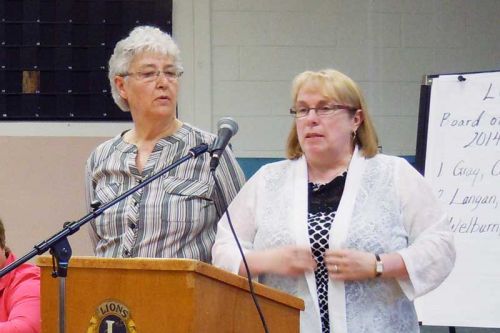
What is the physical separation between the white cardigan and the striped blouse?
0.34 meters

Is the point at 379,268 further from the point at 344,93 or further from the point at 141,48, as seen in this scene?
the point at 141,48

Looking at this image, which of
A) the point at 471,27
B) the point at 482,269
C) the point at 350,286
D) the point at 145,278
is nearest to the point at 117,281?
the point at 145,278

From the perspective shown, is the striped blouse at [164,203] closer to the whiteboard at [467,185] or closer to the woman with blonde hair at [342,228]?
the woman with blonde hair at [342,228]

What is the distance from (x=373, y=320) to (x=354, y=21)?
10.4ft

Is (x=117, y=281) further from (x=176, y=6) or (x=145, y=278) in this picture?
(x=176, y=6)

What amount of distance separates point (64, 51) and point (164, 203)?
2.58m

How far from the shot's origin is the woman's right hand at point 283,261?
2.89 metres

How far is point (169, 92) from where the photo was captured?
353 centimetres

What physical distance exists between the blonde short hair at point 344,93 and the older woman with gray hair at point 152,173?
0.43 metres

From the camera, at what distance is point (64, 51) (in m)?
5.75

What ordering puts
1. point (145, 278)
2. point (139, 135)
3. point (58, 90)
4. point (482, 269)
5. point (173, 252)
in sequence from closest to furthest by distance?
point (145, 278) < point (173, 252) < point (139, 135) < point (482, 269) < point (58, 90)

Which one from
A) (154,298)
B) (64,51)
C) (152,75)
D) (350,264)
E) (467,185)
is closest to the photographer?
(154,298)

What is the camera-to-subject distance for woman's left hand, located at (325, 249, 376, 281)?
9.29 feet

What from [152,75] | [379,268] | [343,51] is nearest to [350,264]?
[379,268]
